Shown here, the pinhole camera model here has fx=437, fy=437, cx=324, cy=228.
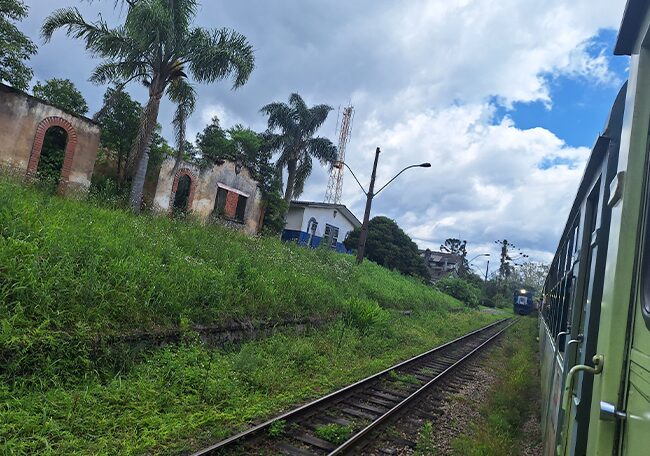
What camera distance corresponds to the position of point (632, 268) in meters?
1.63

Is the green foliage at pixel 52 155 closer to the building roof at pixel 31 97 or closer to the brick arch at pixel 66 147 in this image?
the brick arch at pixel 66 147

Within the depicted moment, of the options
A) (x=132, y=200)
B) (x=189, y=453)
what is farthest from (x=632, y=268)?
(x=132, y=200)

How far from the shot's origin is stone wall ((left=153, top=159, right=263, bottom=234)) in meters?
18.2

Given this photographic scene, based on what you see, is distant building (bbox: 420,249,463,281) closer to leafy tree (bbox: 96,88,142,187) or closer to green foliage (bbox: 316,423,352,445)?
leafy tree (bbox: 96,88,142,187)

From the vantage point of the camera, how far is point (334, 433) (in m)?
5.55

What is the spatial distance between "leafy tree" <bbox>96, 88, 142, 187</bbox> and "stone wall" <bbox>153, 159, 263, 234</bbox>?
1573mm

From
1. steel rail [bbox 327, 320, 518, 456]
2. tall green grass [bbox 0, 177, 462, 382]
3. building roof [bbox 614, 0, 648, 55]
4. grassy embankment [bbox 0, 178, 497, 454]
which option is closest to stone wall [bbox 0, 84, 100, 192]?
tall green grass [bbox 0, 177, 462, 382]

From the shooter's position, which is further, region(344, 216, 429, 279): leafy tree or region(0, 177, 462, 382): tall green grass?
region(344, 216, 429, 279): leafy tree

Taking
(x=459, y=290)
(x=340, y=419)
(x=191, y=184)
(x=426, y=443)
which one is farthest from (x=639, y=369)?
(x=459, y=290)

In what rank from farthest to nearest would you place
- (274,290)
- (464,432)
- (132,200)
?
(132,200), (274,290), (464,432)

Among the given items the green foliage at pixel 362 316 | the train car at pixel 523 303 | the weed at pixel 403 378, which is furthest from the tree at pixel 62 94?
the train car at pixel 523 303

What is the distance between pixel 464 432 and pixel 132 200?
37.7ft

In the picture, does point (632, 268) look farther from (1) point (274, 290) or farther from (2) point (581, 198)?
(1) point (274, 290)

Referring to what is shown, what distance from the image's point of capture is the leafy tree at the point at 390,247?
3369cm
